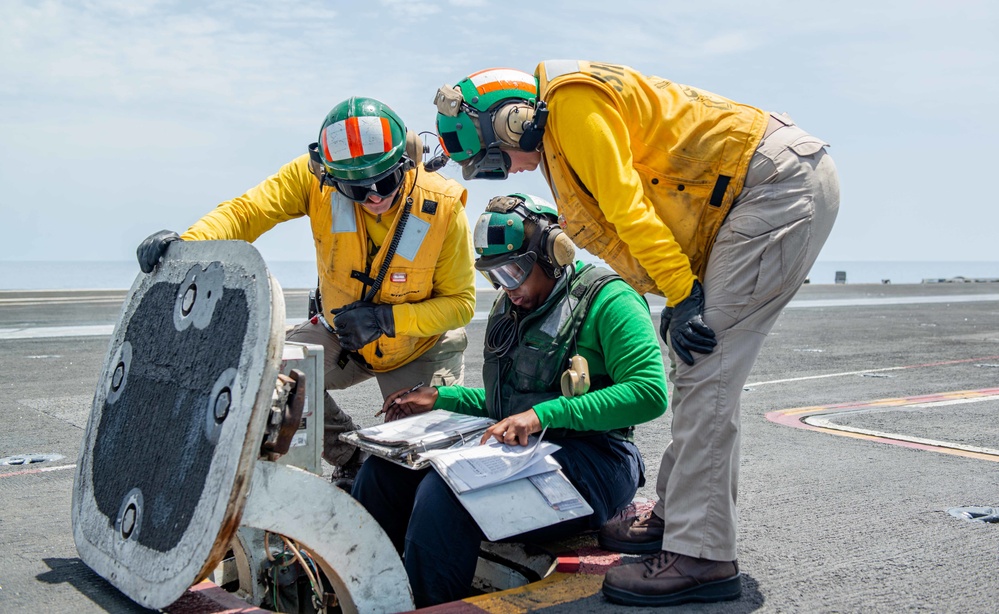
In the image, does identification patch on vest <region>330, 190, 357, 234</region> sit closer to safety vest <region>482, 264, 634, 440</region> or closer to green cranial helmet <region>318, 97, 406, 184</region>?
green cranial helmet <region>318, 97, 406, 184</region>

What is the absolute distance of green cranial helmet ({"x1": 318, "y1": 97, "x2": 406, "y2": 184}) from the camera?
13.2 ft

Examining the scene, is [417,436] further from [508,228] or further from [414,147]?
[414,147]

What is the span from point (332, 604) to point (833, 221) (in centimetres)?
239

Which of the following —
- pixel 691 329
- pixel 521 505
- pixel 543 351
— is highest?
pixel 691 329

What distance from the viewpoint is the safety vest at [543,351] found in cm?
367

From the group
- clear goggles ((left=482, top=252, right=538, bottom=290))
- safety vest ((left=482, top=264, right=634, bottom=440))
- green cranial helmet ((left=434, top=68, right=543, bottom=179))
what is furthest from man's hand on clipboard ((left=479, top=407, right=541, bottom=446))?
green cranial helmet ((left=434, top=68, right=543, bottom=179))

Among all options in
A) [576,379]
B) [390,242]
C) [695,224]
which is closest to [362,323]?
[390,242]

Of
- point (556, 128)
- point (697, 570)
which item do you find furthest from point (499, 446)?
point (556, 128)

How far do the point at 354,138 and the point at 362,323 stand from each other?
2.91 feet

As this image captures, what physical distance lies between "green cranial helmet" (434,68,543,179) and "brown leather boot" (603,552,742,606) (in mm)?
1614

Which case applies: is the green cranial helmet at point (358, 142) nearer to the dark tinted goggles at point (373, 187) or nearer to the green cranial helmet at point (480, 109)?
the dark tinted goggles at point (373, 187)

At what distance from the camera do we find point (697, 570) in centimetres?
314

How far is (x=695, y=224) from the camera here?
129 inches

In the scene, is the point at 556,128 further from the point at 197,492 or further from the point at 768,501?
the point at 768,501
